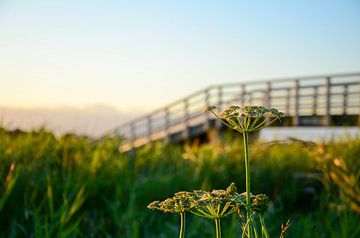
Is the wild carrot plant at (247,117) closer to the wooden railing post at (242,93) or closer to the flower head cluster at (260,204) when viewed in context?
the flower head cluster at (260,204)

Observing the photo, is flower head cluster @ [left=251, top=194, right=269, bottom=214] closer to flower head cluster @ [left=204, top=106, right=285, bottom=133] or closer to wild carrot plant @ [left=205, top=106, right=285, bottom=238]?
wild carrot plant @ [left=205, top=106, right=285, bottom=238]

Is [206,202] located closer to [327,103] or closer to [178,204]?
[178,204]

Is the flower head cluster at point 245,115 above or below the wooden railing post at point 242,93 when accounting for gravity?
below

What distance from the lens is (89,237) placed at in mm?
3998

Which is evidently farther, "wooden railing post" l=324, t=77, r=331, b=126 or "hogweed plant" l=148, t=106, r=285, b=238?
"wooden railing post" l=324, t=77, r=331, b=126

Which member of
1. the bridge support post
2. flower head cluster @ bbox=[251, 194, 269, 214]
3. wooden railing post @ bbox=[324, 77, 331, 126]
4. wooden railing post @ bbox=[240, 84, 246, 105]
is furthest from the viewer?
wooden railing post @ bbox=[240, 84, 246, 105]

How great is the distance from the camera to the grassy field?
3.66 meters

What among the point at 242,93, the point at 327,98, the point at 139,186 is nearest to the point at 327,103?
the point at 327,98

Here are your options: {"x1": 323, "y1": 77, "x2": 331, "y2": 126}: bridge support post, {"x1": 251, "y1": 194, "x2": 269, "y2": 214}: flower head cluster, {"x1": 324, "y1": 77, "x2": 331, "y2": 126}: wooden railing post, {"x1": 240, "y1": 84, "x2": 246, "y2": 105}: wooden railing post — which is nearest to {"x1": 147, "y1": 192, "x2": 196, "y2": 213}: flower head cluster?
{"x1": 251, "y1": 194, "x2": 269, "y2": 214}: flower head cluster

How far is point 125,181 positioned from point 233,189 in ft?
13.5

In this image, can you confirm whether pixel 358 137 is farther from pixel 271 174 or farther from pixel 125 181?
pixel 125 181

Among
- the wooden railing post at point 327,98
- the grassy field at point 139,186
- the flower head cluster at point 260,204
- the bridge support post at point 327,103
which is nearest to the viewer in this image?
the flower head cluster at point 260,204

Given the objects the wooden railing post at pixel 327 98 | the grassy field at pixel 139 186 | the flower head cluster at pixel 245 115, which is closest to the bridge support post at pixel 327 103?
the wooden railing post at pixel 327 98

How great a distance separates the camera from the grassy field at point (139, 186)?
3.66m
